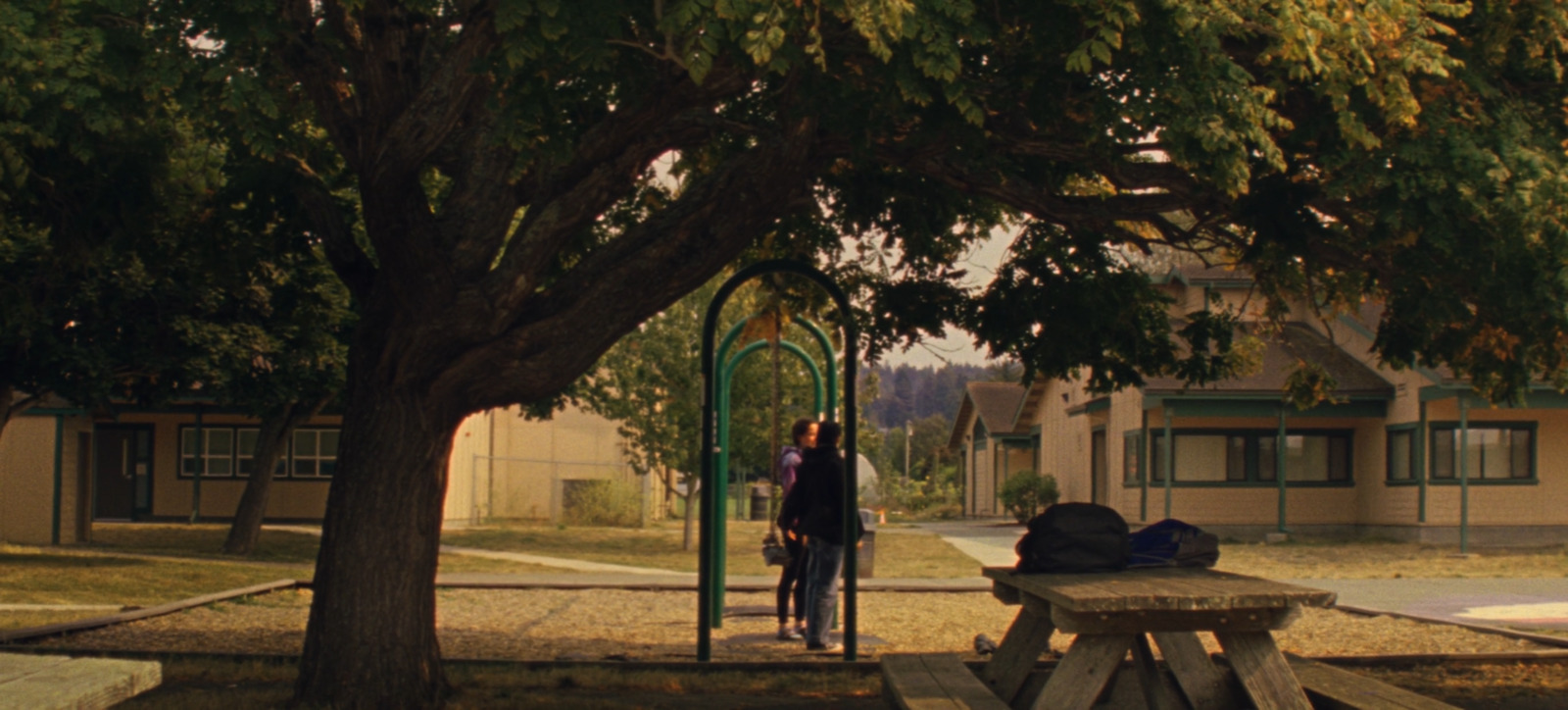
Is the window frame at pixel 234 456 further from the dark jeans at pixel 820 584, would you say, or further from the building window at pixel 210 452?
the dark jeans at pixel 820 584

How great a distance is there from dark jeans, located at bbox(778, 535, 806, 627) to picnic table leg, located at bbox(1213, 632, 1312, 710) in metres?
5.79

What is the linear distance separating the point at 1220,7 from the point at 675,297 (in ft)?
11.7

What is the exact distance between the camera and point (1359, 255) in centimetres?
959

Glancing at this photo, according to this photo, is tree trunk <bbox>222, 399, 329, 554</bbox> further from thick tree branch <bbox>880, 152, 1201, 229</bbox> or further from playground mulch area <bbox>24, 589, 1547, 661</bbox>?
thick tree branch <bbox>880, 152, 1201, 229</bbox>

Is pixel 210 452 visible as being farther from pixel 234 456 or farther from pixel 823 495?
pixel 823 495

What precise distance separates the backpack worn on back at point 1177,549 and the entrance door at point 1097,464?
30784 millimetres

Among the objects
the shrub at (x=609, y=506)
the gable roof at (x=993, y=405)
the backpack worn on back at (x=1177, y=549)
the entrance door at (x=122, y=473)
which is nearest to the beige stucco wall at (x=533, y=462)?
the shrub at (x=609, y=506)

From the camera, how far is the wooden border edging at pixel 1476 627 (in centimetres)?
1225

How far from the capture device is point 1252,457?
32.2 m

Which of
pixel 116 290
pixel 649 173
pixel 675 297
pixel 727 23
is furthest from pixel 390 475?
pixel 116 290

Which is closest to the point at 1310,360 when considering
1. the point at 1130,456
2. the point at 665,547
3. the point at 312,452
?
the point at 1130,456

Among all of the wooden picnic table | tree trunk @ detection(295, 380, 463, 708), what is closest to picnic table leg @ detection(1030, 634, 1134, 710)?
the wooden picnic table

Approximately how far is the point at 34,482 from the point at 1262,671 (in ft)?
86.8

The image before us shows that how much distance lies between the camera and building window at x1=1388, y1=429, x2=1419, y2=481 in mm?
29719
